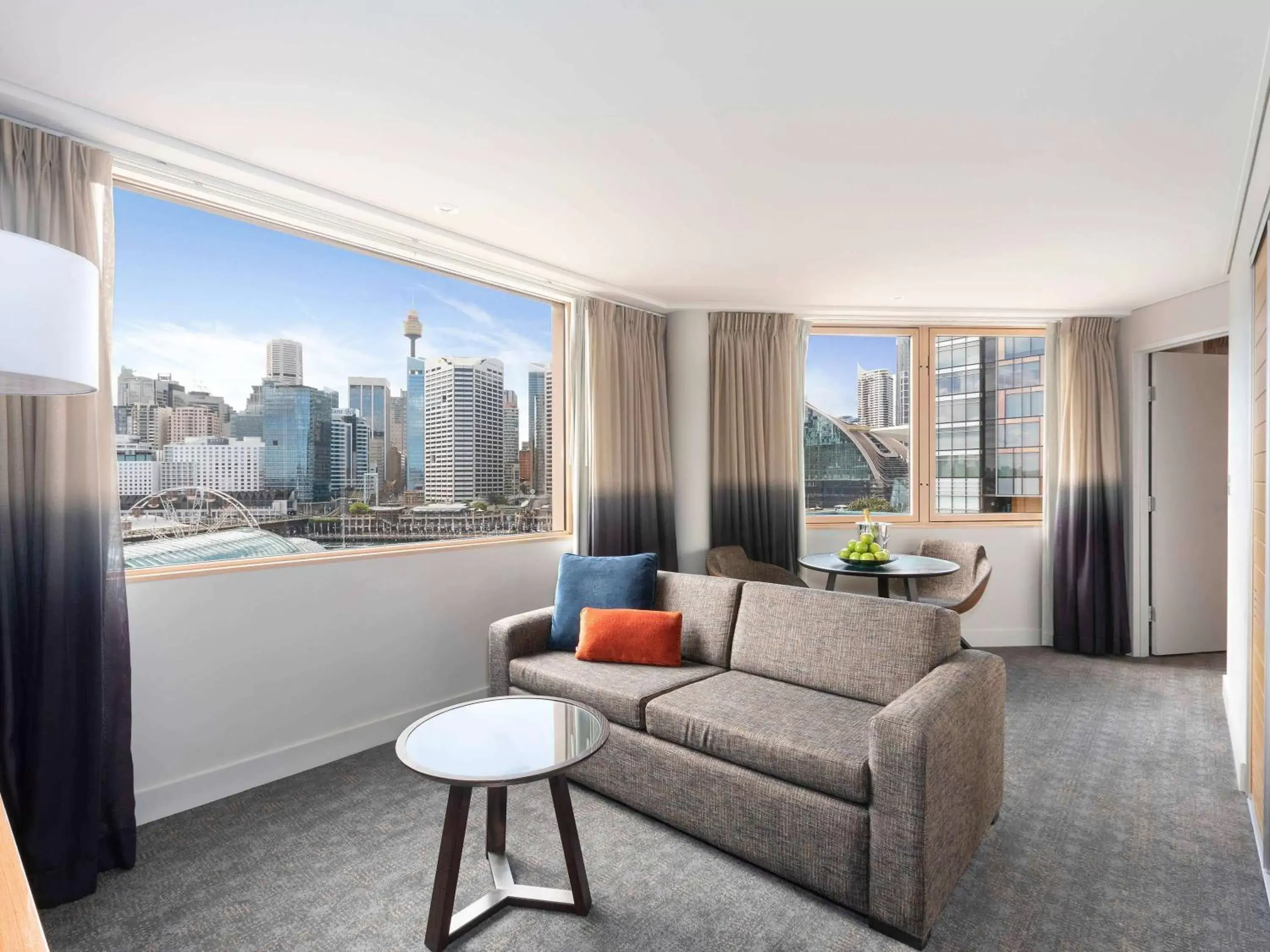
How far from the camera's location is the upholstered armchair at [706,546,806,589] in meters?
4.41

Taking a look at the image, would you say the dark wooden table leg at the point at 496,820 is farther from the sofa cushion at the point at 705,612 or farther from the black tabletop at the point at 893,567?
the black tabletop at the point at 893,567

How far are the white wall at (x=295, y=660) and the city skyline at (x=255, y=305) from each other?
845mm

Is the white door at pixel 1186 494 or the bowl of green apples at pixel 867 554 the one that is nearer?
the bowl of green apples at pixel 867 554

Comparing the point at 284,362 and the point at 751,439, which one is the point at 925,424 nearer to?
the point at 751,439

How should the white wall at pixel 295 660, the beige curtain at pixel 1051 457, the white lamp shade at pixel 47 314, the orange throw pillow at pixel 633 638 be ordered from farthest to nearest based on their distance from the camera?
the beige curtain at pixel 1051 457 → the orange throw pillow at pixel 633 638 → the white wall at pixel 295 660 → the white lamp shade at pixel 47 314

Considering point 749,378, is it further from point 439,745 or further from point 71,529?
point 71,529

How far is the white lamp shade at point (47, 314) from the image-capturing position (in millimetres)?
1180

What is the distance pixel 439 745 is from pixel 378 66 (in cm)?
194

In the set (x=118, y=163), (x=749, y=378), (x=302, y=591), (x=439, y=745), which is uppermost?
(x=118, y=163)

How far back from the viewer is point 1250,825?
2574 mm

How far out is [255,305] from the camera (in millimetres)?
3086

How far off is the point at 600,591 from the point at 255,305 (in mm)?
2012

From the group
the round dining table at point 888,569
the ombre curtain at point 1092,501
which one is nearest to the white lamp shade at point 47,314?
the round dining table at point 888,569

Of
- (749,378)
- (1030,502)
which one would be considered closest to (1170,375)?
(1030,502)
